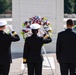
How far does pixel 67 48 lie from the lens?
26.0 feet

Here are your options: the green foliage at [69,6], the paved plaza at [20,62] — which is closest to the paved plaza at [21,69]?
the paved plaza at [20,62]

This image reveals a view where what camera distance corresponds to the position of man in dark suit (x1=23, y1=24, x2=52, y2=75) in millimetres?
7973

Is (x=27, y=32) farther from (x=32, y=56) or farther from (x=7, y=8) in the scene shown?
(x=7, y=8)

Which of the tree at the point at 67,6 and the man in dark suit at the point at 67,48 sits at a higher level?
the man in dark suit at the point at 67,48

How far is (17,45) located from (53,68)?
3937 mm

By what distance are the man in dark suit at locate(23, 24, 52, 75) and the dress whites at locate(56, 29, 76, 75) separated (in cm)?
42

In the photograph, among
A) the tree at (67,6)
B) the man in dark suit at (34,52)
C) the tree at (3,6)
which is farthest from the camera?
the tree at (3,6)

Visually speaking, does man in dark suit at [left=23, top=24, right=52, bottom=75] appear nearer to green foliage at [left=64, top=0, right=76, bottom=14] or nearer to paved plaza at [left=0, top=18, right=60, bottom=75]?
paved plaza at [left=0, top=18, right=60, bottom=75]

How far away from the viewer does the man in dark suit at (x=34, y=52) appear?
7.97m

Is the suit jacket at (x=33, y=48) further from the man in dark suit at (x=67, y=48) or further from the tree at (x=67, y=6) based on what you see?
the tree at (x=67, y=6)

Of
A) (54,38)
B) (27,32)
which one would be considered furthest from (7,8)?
(27,32)

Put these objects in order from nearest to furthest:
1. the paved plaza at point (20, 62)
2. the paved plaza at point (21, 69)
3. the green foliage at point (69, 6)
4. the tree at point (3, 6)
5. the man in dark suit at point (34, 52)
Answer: the man in dark suit at point (34, 52) < the paved plaza at point (21, 69) < the paved plaza at point (20, 62) < the green foliage at point (69, 6) < the tree at point (3, 6)

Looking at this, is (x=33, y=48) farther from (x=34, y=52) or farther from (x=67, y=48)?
(x=67, y=48)

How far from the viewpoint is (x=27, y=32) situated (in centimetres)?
1107
